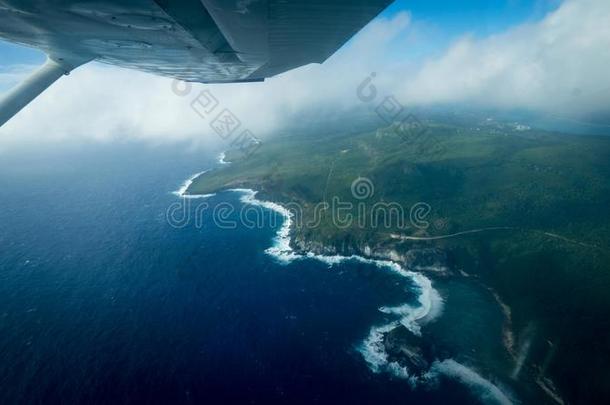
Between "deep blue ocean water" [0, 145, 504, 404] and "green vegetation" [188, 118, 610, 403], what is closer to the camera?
"deep blue ocean water" [0, 145, 504, 404]

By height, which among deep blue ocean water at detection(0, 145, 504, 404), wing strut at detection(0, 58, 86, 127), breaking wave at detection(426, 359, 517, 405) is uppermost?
wing strut at detection(0, 58, 86, 127)

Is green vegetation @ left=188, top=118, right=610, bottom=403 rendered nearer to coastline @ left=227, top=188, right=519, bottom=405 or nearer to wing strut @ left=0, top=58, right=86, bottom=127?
coastline @ left=227, top=188, right=519, bottom=405

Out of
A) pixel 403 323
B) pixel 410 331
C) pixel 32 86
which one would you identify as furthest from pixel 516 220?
pixel 32 86

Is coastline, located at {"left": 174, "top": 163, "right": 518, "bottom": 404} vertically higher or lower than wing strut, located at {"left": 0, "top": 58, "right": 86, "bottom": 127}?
lower

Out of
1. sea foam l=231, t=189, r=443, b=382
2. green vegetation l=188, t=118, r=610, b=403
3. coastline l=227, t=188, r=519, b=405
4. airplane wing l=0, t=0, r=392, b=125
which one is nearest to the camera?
airplane wing l=0, t=0, r=392, b=125

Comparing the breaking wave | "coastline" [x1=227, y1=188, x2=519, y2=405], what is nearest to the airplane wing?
"coastline" [x1=227, y1=188, x2=519, y2=405]

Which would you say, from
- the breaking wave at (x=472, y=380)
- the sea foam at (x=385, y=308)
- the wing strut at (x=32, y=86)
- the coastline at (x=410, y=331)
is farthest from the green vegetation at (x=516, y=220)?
the wing strut at (x=32, y=86)

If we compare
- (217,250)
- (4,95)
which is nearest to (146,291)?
(217,250)
